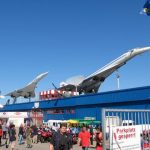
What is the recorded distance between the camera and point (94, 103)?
169ft

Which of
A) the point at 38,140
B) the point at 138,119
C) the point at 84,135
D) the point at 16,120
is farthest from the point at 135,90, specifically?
the point at 138,119

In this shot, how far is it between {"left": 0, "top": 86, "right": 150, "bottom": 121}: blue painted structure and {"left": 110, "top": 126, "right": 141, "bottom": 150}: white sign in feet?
104

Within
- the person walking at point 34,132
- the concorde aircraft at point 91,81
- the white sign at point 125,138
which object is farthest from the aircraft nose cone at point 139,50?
the white sign at point 125,138

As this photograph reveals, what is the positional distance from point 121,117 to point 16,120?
47173 millimetres

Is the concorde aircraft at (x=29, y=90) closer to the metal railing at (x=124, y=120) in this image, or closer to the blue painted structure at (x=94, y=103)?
the blue painted structure at (x=94, y=103)

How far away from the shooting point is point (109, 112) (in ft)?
30.5

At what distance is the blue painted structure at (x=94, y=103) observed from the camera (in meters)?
42.8

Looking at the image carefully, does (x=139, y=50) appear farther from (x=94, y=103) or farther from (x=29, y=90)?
(x=29, y=90)

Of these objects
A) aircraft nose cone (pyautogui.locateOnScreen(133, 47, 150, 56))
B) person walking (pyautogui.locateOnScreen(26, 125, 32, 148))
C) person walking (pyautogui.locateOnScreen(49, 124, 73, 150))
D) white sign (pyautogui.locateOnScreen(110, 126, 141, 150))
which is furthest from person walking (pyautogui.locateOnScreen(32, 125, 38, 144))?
aircraft nose cone (pyautogui.locateOnScreen(133, 47, 150, 56))

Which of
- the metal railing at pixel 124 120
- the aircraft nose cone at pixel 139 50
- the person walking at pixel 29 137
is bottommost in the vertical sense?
the person walking at pixel 29 137

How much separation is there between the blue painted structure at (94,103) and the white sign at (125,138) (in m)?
31.7

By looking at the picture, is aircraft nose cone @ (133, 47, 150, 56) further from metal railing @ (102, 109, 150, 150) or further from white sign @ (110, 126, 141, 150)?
white sign @ (110, 126, 141, 150)

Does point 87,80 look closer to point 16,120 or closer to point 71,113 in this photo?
point 71,113

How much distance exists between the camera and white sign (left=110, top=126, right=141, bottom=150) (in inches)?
353
